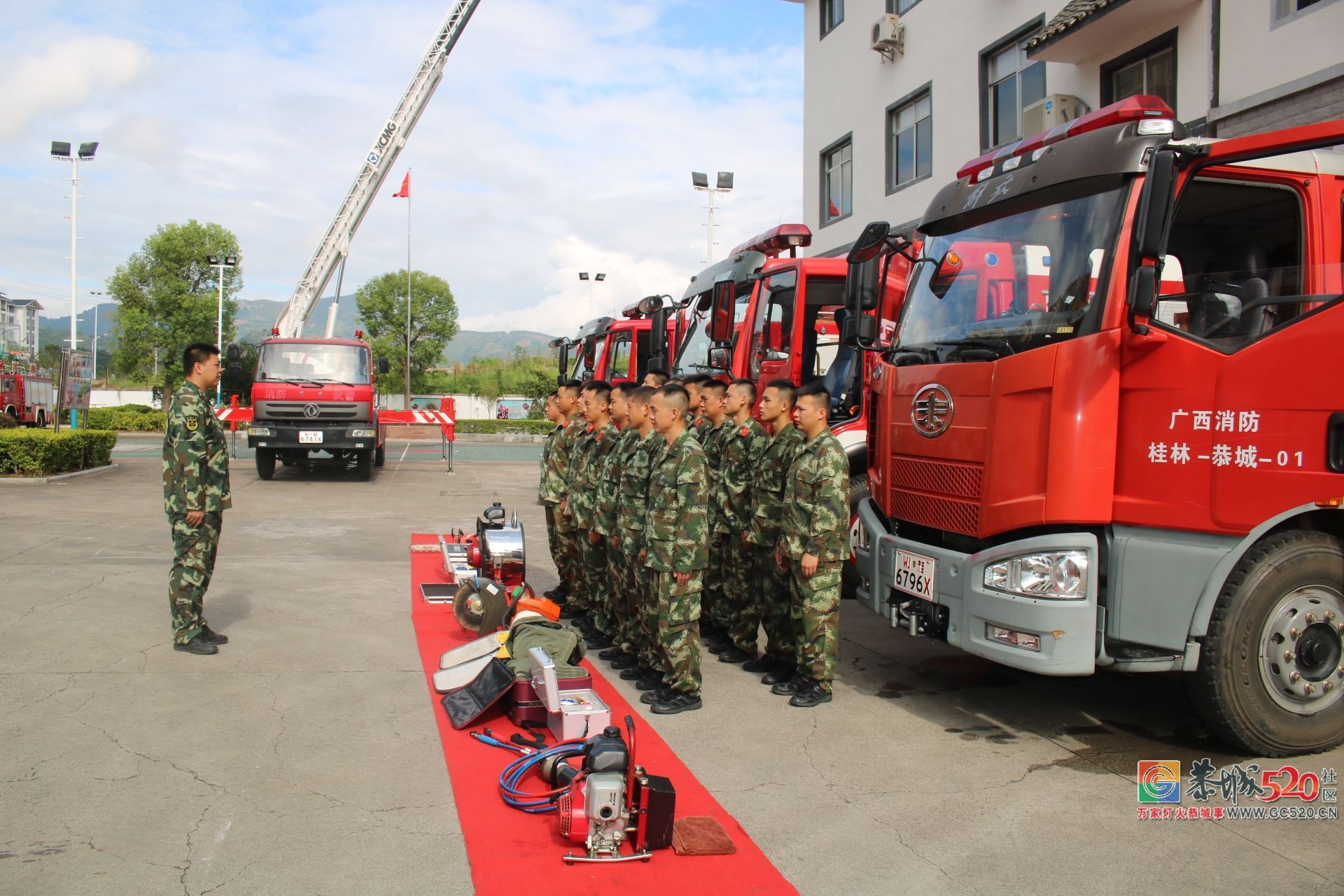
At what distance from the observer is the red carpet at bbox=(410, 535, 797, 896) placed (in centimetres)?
334

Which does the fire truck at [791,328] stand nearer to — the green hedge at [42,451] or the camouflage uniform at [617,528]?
the camouflage uniform at [617,528]

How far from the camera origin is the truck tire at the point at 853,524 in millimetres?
6051

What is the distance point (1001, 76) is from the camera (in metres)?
13.3

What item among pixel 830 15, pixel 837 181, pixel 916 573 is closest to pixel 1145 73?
pixel 837 181

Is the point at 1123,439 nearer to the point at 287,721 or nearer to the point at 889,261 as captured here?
the point at 889,261

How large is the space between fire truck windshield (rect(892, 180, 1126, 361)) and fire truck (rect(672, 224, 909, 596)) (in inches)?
22.9

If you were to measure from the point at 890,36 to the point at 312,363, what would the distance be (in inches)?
426

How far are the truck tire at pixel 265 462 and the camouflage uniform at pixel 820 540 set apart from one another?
13.6 meters

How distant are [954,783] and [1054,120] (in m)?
8.30

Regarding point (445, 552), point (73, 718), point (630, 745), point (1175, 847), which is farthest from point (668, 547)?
point (445, 552)

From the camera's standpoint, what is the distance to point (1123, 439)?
176 inches

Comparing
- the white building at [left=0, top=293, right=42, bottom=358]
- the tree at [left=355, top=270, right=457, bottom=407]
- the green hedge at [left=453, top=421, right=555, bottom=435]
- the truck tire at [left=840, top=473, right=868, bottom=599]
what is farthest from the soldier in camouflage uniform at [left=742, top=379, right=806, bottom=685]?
the white building at [left=0, top=293, right=42, bottom=358]

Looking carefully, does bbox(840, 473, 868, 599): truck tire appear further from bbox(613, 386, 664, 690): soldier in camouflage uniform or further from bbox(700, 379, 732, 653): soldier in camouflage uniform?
bbox(613, 386, 664, 690): soldier in camouflage uniform

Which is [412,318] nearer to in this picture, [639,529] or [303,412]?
[303,412]
